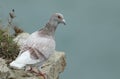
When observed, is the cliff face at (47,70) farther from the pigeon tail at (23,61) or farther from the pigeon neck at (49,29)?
the pigeon neck at (49,29)

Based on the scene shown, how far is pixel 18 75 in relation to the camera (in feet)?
71.6

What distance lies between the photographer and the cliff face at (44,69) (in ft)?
69.9

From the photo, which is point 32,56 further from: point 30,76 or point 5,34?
point 5,34

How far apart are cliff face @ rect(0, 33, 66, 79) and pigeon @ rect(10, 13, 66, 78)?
548 mm

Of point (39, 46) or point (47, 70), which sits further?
point (47, 70)

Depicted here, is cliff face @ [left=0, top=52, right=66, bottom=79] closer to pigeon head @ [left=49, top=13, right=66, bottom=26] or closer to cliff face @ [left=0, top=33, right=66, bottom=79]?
cliff face @ [left=0, top=33, right=66, bottom=79]

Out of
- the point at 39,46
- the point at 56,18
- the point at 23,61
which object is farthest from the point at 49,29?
the point at 23,61

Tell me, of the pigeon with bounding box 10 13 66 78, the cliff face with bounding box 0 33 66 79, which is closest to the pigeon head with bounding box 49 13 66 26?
the pigeon with bounding box 10 13 66 78

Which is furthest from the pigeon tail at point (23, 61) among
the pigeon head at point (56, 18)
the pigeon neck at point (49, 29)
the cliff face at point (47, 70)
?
the pigeon head at point (56, 18)

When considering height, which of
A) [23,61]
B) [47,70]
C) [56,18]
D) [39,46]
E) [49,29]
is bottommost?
[47,70]

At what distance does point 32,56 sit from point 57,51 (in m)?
4.10

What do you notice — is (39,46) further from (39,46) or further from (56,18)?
(56,18)

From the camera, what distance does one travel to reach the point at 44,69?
23.3 m

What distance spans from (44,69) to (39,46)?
1952 millimetres
